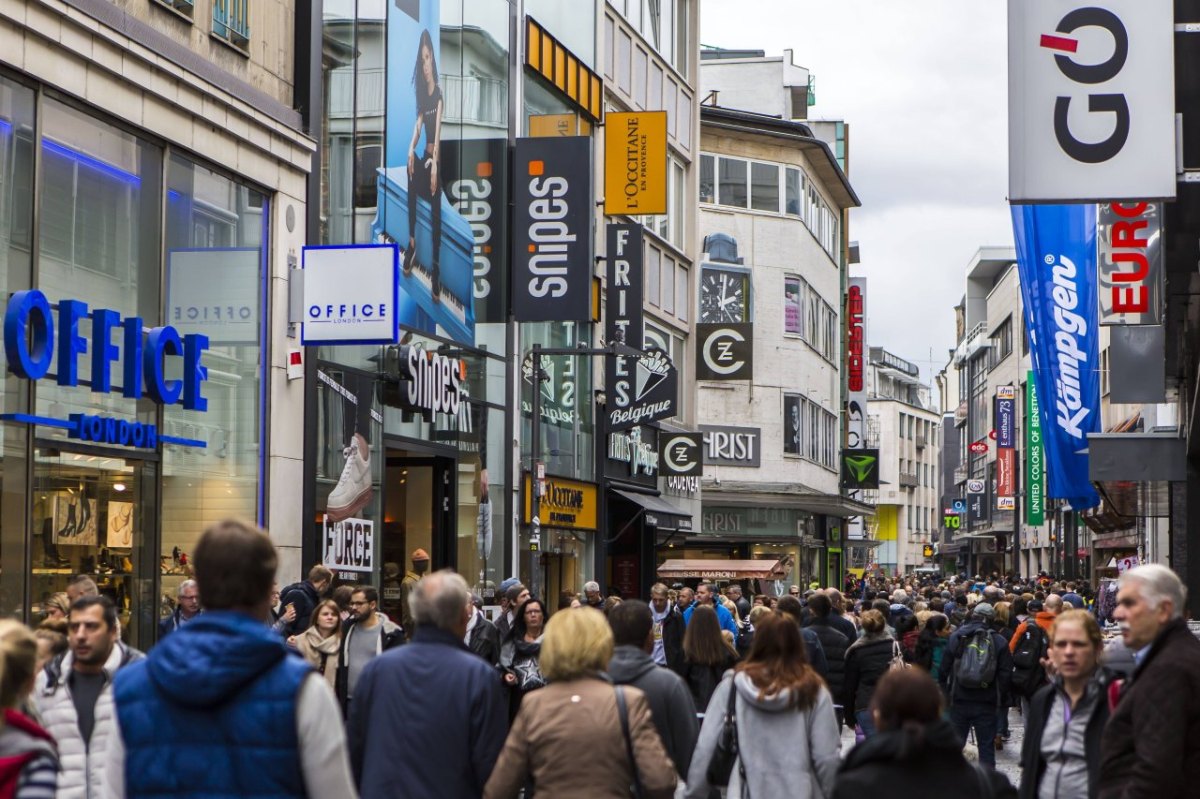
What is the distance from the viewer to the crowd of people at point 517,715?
4.82 metres

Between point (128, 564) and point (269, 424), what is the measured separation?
3.49 meters

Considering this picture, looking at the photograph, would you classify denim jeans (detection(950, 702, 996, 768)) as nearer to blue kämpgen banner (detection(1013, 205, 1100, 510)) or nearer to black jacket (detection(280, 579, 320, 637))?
black jacket (detection(280, 579, 320, 637))

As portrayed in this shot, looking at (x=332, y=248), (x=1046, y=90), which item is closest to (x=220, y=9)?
(x=332, y=248)

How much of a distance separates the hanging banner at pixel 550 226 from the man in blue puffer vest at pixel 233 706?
80.5ft

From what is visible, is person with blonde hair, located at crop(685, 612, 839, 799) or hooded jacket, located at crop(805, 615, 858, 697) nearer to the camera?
person with blonde hair, located at crop(685, 612, 839, 799)

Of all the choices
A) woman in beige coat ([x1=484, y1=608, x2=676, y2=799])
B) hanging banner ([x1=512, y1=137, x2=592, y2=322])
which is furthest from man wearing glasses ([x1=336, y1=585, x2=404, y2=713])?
hanging banner ([x1=512, y1=137, x2=592, y2=322])

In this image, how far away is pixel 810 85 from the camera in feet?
261

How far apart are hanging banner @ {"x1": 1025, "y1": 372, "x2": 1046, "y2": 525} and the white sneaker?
51470 mm

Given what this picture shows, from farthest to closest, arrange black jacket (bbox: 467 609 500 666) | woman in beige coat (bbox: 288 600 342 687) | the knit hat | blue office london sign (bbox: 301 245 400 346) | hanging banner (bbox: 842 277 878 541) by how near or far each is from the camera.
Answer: hanging banner (bbox: 842 277 878 541) < blue office london sign (bbox: 301 245 400 346) < the knit hat < black jacket (bbox: 467 609 500 666) < woman in beige coat (bbox: 288 600 342 687)

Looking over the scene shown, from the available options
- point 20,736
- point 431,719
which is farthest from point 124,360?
point 20,736

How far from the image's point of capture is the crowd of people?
4824mm

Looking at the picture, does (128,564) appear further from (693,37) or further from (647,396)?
(693,37)

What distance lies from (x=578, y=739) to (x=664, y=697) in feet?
4.89

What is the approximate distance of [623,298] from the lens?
1391 inches
